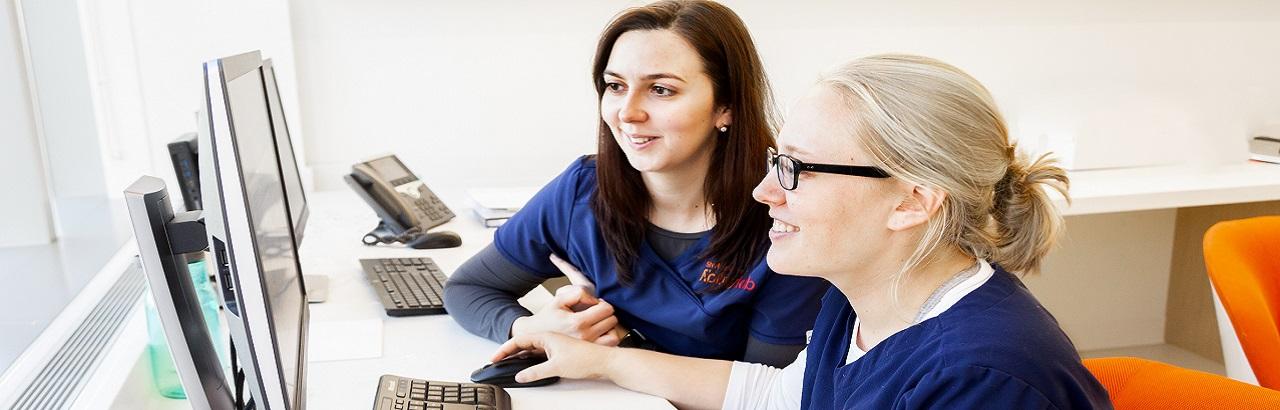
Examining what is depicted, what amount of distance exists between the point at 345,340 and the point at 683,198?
1.93ft

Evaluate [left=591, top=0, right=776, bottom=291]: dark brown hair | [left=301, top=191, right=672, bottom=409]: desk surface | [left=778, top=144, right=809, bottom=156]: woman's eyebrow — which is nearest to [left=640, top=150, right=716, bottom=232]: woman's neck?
[left=591, top=0, right=776, bottom=291]: dark brown hair

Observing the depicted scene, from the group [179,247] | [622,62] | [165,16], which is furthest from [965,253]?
[165,16]

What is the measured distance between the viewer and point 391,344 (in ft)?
5.20

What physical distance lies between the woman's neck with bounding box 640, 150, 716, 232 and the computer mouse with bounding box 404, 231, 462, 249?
752 millimetres

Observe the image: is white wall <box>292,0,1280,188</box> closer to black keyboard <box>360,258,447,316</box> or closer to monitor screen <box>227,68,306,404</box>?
black keyboard <box>360,258,447,316</box>

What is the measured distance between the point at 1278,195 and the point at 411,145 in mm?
2451

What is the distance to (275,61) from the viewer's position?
2695 millimetres

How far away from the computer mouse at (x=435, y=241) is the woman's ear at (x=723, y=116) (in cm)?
89

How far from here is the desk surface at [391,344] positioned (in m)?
1.37

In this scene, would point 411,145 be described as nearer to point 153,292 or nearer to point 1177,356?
point 153,292

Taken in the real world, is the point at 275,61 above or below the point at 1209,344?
above

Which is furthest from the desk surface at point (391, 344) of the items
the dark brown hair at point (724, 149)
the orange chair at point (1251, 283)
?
the orange chair at point (1251, 283)

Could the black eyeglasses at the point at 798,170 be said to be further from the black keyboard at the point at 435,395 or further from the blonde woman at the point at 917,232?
the black keyboard at the point at 435,395

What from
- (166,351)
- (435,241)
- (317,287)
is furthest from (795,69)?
(166,351)
